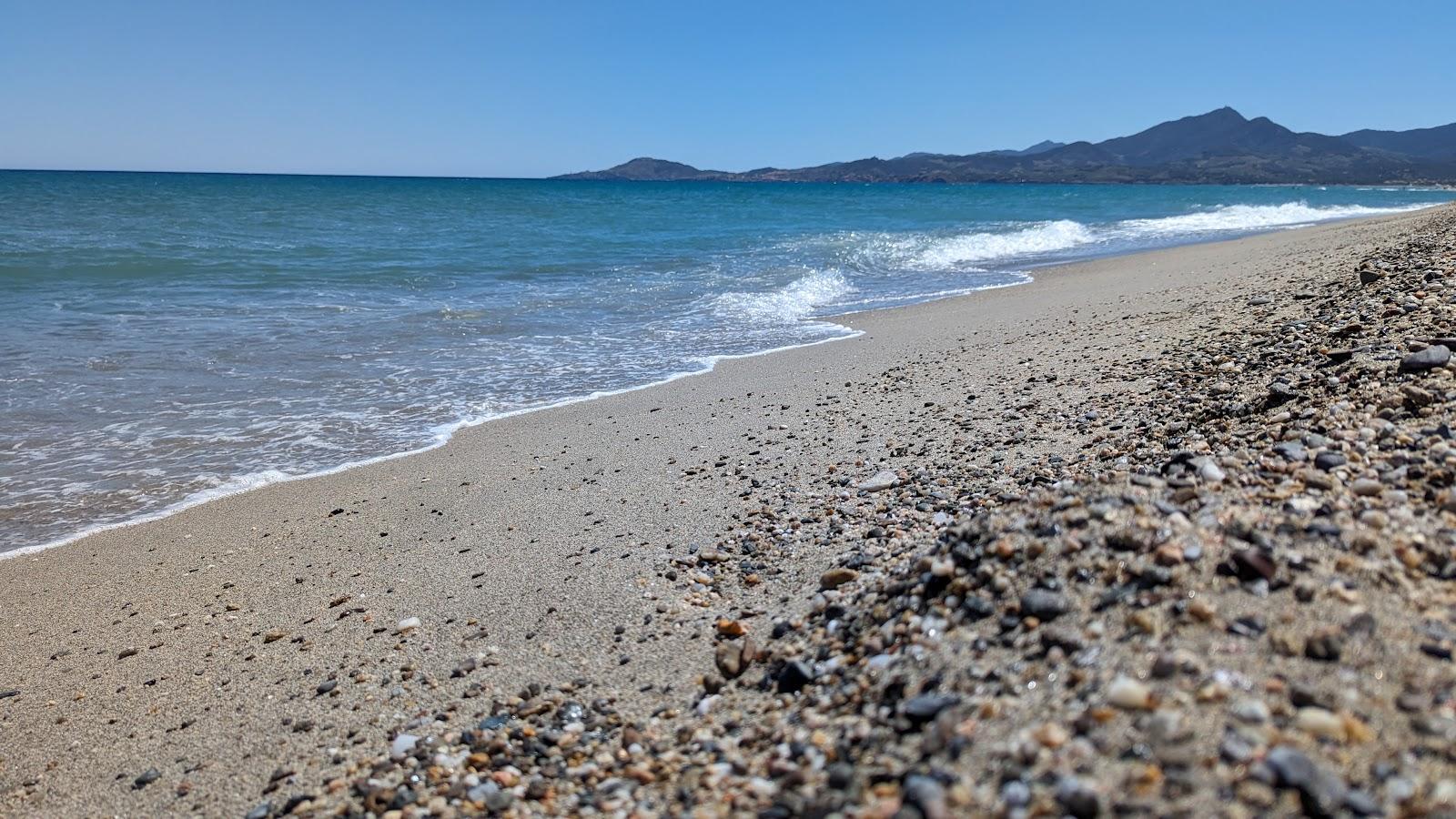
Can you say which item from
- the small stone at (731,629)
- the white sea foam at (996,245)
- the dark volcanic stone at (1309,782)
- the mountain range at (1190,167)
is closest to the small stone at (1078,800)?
the dark volcanic stone at (1309,782)

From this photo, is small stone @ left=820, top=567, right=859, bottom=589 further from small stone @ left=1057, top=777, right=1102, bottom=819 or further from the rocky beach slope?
small stone @ left=1057, top=777, right=1102, bottom=819

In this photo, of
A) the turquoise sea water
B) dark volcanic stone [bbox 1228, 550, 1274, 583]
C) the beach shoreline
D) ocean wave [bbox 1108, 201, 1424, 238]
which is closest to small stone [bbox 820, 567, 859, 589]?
dark volcanic stone [bbox 1228, 550, 1274, 583]

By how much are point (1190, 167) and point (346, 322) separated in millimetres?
149342

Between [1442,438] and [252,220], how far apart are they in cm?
3810

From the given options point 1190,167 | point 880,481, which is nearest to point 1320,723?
point 880,481

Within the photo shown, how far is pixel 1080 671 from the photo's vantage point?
214 centimetres

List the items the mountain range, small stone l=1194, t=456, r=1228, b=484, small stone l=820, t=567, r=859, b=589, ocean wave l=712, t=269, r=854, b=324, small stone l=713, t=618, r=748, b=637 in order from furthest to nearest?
the mountain range → ocean wave l=712, t=269, r=854, b=324 → small stone l=820, t=567, r=859, b=589 → small stone l=713, t=618, r=748, b=637 → small stone l=1194, t=456, r=1228, b=484

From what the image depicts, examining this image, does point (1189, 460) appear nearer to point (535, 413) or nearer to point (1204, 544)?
point (1204, 544)

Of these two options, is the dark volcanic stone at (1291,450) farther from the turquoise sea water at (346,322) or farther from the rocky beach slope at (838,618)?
the turquoise sea water at (346,322)

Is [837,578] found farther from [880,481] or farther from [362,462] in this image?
[362,462]

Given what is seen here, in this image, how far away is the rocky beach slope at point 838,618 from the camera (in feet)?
6.26

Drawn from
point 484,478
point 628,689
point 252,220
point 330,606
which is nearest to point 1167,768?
point 628,689

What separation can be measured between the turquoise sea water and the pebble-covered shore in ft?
→ 14.5

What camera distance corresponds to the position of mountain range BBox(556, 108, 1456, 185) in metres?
→ 120
